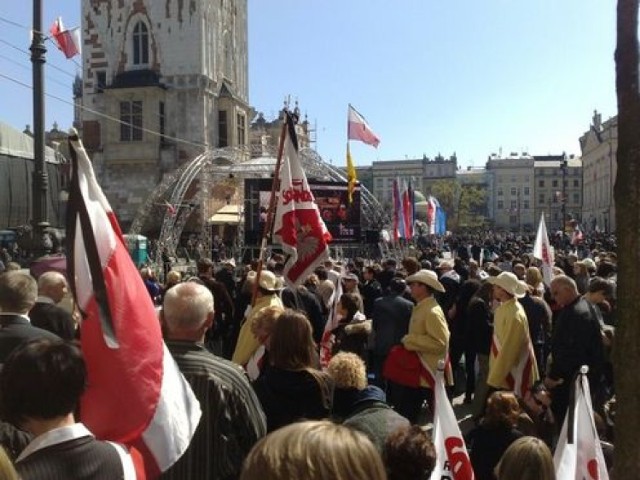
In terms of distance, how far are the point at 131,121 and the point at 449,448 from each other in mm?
34778

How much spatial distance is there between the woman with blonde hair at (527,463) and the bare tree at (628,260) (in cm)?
32

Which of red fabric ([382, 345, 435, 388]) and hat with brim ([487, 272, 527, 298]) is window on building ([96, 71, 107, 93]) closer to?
red fabric ([382, 345, 435, 388])

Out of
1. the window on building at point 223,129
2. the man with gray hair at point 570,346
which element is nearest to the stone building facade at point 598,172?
the window on building at point 223,129

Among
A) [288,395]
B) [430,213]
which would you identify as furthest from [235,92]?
[288,395]

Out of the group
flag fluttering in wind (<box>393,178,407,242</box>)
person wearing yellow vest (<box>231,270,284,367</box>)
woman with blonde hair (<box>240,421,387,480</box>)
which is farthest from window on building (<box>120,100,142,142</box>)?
woman with blonde hair (<box>240,421,387,480</box>)

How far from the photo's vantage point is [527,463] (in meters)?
3.64

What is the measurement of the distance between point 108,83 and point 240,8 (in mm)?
9122

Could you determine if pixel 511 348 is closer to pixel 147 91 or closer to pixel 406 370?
pixel 406 370

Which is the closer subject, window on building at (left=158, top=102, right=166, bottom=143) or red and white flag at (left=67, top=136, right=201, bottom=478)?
red and white flag at (left=67, top=136, right=201, bottom=478)

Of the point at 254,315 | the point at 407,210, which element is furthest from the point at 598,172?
the point at 254,315

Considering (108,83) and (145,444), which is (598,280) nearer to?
(145,444)

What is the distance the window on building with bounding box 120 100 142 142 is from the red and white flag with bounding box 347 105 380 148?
18.7 metres

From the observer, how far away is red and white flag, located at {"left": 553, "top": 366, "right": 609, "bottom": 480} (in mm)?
4379

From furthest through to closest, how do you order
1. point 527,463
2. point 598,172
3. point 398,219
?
point 598,172
point 398,219
point 527,463
